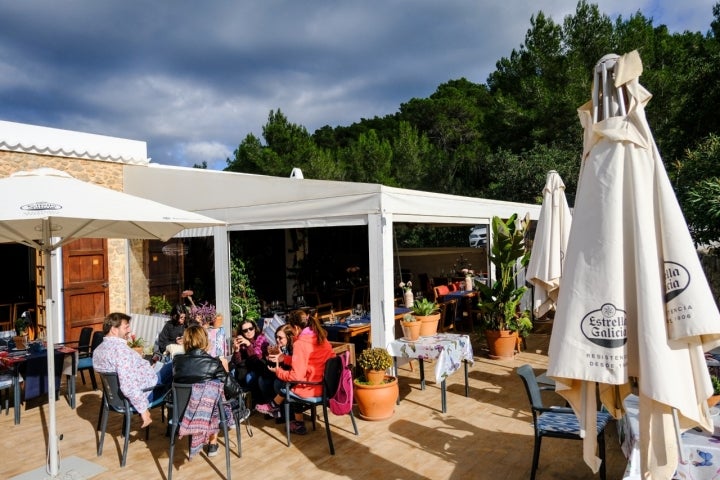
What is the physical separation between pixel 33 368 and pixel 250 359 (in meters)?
2.52

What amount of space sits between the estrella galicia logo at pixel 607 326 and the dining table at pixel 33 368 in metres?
5.79

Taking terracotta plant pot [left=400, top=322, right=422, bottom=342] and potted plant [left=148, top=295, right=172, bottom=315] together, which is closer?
terracotta plant pot [left=400, top=322, right=422, bottom=342]

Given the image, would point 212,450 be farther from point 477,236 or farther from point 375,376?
point 477,236

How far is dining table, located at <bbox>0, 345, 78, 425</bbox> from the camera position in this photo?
5.45 m

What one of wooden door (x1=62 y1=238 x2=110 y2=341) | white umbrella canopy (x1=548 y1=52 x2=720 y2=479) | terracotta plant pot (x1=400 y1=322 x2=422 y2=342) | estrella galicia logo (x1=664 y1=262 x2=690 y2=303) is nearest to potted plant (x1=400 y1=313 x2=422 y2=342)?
terracotta plant pot (x1=400 y1=322 x2=422 y2=342)

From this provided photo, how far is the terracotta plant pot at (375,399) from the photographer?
16.5ft

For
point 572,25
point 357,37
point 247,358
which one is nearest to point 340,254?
point 357,37

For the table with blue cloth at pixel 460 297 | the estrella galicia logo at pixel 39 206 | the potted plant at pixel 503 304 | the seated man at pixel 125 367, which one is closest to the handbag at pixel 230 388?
the seated man at pixel 125 367

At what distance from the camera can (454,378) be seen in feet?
21.5

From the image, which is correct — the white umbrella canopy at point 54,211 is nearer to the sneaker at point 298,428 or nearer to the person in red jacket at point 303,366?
the person in red jacket at point 303,366

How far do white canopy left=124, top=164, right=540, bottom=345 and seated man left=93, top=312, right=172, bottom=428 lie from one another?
2449mm

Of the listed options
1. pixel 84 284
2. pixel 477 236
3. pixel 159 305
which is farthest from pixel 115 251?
pixel 477 236

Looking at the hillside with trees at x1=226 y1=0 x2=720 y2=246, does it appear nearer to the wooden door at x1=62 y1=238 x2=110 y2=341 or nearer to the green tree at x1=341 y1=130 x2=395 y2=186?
the green tree at x1=341 y1=130 x2=395 y2=186

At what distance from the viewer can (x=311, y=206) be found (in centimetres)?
641
